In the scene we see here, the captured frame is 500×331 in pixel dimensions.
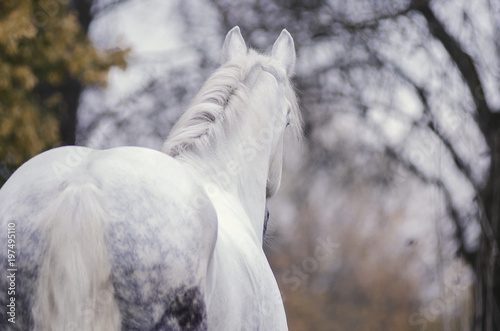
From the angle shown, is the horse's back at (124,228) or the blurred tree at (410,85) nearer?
the horse's back at (124,228)

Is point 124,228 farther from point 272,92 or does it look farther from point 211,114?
point 272,92

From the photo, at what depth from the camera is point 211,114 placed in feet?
8.67

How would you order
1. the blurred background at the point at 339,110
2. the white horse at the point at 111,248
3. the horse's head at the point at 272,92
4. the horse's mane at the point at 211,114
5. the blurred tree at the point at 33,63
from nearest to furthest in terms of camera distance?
the white horse at the point at 111,248, the horse's mane at the point at 211,114, the horse's head at the point at 272,92, the blurred tree at the point at 33,63, the blurred background at the point at 339,110

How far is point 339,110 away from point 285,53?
6048 millimetres

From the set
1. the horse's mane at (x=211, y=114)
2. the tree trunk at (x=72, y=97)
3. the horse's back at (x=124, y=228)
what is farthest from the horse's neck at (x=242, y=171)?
the tree trunk at (x=72, y=97)

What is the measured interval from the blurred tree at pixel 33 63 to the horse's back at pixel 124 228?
471 centimetres

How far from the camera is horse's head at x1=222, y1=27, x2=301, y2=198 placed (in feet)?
9.98

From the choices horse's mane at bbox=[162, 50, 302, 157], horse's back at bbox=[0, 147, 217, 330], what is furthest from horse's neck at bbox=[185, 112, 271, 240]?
horse's back at bbox=[0, 147, 217, 330]

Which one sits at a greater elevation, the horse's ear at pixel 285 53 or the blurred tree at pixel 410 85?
the horse's ear at pixel 285 53

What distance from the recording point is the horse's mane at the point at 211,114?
260 cm

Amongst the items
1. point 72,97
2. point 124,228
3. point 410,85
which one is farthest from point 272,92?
point 72,97

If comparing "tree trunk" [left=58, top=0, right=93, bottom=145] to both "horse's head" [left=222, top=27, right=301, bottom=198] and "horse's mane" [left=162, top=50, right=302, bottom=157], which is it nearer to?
"horse's head" [left=222, top=27, right=301, bottom=198]

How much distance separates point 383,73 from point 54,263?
7.79 metres

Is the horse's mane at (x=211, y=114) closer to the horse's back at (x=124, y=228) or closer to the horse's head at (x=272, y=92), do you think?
the horse's head at (x=272, y=92)
